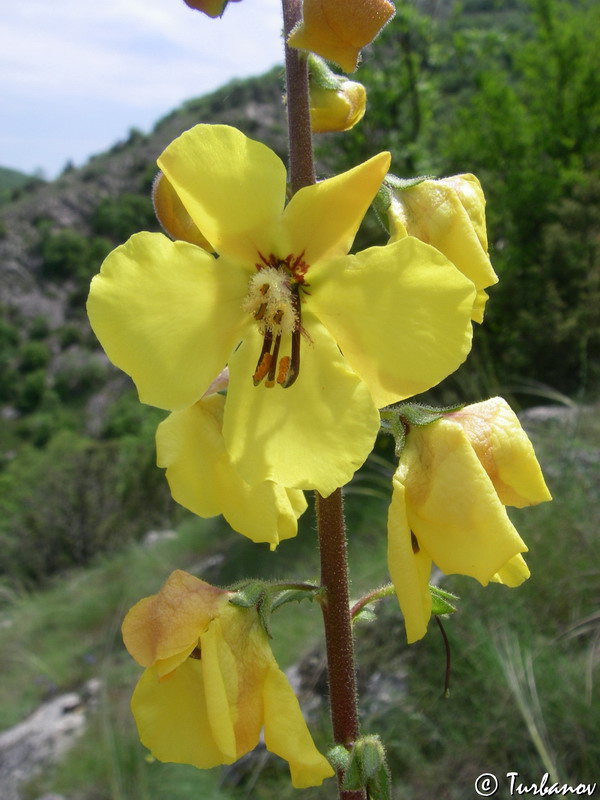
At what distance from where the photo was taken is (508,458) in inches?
50.4

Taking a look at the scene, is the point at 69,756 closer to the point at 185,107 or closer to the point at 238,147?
the point at 238,147

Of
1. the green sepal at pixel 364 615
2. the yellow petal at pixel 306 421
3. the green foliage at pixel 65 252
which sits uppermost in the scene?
the yellow petal at pixel 306 421

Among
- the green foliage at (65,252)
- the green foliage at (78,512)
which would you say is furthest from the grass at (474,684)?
the green foliage at (65,252)

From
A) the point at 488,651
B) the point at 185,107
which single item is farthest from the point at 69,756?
the point at 185,107

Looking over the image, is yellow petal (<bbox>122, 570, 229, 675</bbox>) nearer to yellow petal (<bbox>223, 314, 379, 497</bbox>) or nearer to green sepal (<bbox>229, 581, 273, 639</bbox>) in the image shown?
green sepal (<bbox>229, 581, 273, 639</bbox>)

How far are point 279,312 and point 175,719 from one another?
2.97 ft

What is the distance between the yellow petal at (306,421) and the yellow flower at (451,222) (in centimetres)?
29

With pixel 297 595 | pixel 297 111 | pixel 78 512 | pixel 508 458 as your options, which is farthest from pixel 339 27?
pixel 78 512

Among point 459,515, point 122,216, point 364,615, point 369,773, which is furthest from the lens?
point 122,216

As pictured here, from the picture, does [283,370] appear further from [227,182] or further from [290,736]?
[290,736]

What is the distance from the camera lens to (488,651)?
4.43 meters

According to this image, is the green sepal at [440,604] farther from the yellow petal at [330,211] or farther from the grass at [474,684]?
the grass at [474,684]

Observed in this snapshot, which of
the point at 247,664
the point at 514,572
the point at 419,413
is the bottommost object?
the point at 247,664

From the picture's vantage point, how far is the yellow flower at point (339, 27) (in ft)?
4.20
